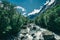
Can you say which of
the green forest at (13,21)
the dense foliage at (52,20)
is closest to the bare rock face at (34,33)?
the green forest at (13,21)

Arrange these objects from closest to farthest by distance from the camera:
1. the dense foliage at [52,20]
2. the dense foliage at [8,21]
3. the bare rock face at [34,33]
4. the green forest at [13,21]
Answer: the bare rock face at [34,33] < the dense foliage at [8,21] < the green forest at [13,21] < the dense foliage at [52,20]

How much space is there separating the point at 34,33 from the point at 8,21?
4.27 metres

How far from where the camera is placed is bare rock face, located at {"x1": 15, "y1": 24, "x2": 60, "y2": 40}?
29.4 m

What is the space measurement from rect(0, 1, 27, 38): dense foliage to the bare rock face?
1.00m

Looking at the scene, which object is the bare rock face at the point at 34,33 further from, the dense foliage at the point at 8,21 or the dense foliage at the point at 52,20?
the dense foliage at the point at 52,20

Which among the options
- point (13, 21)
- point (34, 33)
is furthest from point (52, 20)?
point (13, 21)

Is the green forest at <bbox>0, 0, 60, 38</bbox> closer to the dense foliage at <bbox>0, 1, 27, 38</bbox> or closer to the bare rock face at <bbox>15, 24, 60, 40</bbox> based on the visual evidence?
the dense foliage at <bbox>0, 1, 27, 38</bbox>

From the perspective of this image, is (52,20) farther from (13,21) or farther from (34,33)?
(13,21)

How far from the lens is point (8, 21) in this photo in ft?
101

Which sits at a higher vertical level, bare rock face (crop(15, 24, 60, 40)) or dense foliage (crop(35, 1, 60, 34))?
dense foliage (crop(35, 1, 60, 34))

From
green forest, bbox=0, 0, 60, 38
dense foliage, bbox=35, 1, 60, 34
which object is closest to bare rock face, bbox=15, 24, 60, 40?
green forest, bbox=0, 0, 60, 38

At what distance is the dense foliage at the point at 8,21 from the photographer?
3045 centimetres

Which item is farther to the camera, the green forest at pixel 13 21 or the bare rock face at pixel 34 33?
the green forest at pixel 13 21

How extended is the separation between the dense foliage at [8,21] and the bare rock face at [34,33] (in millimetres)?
997
